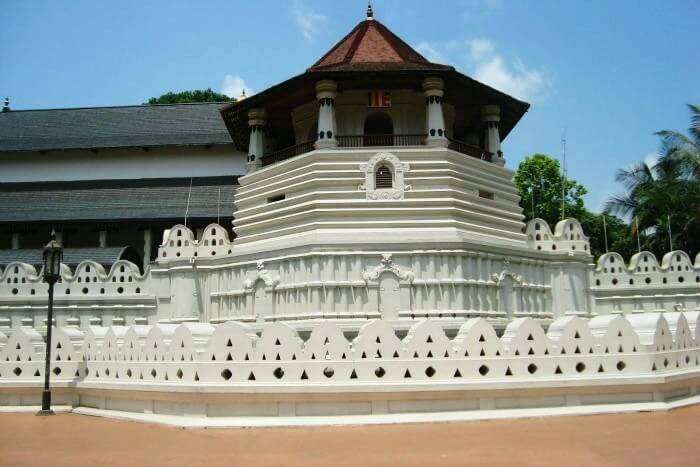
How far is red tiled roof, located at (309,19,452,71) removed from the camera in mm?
22562

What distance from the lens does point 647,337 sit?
13.1 metres

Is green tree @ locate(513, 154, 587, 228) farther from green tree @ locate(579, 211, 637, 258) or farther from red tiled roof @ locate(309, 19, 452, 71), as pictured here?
red tiled roof @ locate(309, 19, 452, 71)

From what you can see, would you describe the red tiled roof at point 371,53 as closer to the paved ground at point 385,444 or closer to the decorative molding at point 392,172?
the decorative molding at point 392,172

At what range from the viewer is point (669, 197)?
103 feet

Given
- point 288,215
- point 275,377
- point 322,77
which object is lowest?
point 275,377

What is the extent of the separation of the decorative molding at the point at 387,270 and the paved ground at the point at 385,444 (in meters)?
8.77

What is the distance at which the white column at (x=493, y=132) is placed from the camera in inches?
991

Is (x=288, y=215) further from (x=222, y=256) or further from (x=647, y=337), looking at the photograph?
(x=647, y=337)

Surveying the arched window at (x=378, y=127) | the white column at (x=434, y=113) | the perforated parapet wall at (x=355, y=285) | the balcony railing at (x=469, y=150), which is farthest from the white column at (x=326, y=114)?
the balcony railing at (x=469, y=150)

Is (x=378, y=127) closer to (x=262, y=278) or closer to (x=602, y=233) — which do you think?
(x=262, y=278)

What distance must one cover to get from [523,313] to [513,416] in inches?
404

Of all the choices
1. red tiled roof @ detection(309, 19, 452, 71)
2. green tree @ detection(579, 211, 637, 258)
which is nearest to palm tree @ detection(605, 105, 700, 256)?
green tree @ detection(579, 211, 637, 258)

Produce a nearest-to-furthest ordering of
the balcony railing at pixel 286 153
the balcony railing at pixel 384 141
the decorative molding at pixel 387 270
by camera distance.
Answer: the decorative molding at pixel 387 270 → the balcony railing at pixel 384 141 → the balcony railing at pixel 286 153


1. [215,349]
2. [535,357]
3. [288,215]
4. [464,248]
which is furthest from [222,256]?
[535,357]
